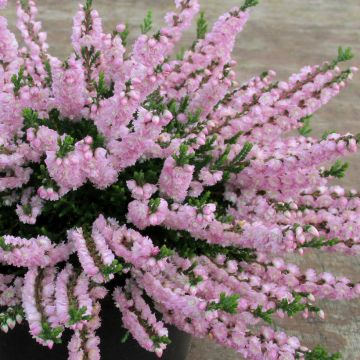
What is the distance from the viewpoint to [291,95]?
222 cm

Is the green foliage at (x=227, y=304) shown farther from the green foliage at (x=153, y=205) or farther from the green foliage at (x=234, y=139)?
the green foliage at (x=234, y=139)

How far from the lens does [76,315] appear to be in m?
1.55

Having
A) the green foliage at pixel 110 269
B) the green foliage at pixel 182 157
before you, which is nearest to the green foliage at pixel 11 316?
the green foliage at pixel 110 269

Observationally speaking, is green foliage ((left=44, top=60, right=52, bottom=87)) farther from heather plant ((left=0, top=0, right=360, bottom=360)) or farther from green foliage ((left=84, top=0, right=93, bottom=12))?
green foliage ((left=84, top=0, right=93, bottom=12))

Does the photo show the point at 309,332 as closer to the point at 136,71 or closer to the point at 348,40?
the point at 136,71

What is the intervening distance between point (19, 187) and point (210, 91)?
0.78 m

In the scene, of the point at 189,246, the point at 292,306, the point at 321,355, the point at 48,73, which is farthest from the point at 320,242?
the point at 48,73

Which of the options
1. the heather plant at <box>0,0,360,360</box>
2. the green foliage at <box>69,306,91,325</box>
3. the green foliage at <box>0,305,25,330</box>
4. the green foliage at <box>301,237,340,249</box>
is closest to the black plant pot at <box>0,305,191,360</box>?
the heather plant at <box>0,0,360,360</box>

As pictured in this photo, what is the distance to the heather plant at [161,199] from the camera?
1.74 metres

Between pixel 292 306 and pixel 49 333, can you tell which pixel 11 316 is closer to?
pixel 49 333

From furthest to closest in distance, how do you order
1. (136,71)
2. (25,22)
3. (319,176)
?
1. (25,22)
2. (319,176)
3. (136,71)

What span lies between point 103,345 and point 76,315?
27.5 inches

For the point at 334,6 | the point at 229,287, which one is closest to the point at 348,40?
the point at 334,6

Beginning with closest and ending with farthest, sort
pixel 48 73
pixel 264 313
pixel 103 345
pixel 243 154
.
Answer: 1. pixel 264 313
2. pixel 243 154
3. pixel 103 345
4. pixel 48 73
